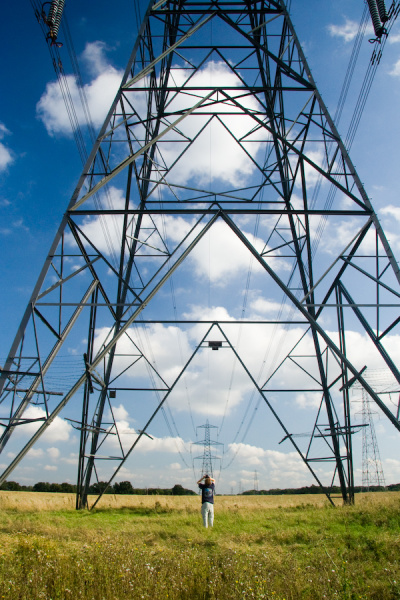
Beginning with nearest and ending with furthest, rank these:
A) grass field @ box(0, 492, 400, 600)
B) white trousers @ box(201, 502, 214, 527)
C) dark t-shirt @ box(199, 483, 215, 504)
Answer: grass field @ box(0, 492, 400, 600) < white trousers @ box(201, 502, 214, 527) < dark t-shirt @ box(199, 483, 215, 504)

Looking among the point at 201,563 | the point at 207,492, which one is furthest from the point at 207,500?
the point at 201,563

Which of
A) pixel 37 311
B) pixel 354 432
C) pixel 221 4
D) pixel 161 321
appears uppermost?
pixel 221 4

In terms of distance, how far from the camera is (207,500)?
12.3m

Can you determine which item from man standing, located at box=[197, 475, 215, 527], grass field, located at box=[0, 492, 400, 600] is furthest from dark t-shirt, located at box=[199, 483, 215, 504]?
grass field, located at box=[0, 492, 400, 600]

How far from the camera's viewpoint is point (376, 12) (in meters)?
10.3

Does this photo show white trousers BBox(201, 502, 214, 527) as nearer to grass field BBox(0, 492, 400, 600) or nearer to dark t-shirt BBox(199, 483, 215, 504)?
dark t-shirt BBox(199, 483, 215, 504)

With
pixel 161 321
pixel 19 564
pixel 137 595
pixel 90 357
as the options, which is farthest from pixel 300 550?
pixel 90 357

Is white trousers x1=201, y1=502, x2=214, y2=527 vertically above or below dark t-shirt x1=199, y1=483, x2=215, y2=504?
below

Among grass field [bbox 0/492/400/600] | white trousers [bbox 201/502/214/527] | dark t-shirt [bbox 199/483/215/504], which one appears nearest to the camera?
grass field [bbox 0/492/400/600]

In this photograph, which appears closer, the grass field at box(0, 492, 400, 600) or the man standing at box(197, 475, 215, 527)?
the grass field at box(0, 492, 400, 600)

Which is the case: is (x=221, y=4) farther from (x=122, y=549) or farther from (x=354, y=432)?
(x=122, y=549)

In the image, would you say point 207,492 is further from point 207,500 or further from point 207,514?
point 207,514

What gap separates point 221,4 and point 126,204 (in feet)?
30.1

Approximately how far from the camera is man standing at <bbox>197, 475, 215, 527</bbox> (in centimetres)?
1216
